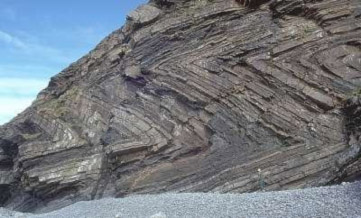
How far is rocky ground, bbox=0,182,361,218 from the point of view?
1253cm

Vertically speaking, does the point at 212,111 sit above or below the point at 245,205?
above

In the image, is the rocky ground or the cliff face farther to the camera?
the cliff face

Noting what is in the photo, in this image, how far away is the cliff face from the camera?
1906 centimetres

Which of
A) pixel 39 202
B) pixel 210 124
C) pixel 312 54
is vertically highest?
pixel 312 54

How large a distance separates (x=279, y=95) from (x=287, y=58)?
5.42ft

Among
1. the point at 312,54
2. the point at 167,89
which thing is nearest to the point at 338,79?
the point at 312,54

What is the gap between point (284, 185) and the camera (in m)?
17.8

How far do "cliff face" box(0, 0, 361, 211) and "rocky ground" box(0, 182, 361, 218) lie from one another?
8.23ft

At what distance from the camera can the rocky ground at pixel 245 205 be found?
12531mm

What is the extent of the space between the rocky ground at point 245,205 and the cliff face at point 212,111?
2.51 meters

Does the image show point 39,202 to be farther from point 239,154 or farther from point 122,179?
point 239,154

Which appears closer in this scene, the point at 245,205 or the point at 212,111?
the point at 245,205

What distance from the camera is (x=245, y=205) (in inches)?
549

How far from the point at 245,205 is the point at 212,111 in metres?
7.77
